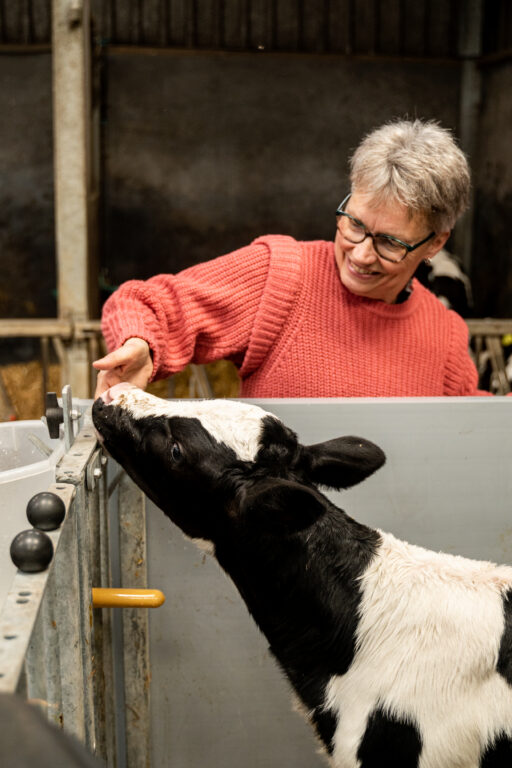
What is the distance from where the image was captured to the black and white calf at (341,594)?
1.52m

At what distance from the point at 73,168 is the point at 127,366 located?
2.97 metres

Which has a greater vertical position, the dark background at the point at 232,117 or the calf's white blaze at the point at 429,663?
the dark background at the point at 232,117

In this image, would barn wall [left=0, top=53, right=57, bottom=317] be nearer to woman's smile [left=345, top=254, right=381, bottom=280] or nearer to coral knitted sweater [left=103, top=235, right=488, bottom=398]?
coral knitted sweater [left=103, top=235, right=488, bottom=398]

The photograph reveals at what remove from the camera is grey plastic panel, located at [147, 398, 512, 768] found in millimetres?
2010

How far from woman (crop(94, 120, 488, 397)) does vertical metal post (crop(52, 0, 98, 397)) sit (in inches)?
87.6

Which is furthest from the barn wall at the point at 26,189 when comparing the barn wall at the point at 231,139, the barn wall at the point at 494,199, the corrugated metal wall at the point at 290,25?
the barn wall at the point at 494,199

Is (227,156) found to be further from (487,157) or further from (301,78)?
(487,157)

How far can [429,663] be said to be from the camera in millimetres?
1536

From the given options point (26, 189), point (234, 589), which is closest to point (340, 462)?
point (234, 589)

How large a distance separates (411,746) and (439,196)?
122 centimetres

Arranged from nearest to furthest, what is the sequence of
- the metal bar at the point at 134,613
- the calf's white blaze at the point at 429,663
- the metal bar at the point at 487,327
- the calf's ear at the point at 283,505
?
the calf's ear at the point at 283,505, the calf's white blaze at the point at 429,663, the metal bar at the point at 134,613, the metal bar at the point at 487,327

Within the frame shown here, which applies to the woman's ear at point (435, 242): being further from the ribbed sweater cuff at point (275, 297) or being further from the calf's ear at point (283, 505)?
the calf's ear at point (283, 505)

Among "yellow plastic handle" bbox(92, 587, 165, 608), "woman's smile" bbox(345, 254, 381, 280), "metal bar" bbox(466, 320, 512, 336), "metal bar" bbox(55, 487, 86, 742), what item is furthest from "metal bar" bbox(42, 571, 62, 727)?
"metal bar" bbox(466, 320, 512, 336)

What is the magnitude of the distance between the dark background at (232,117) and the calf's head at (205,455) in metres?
4.83
